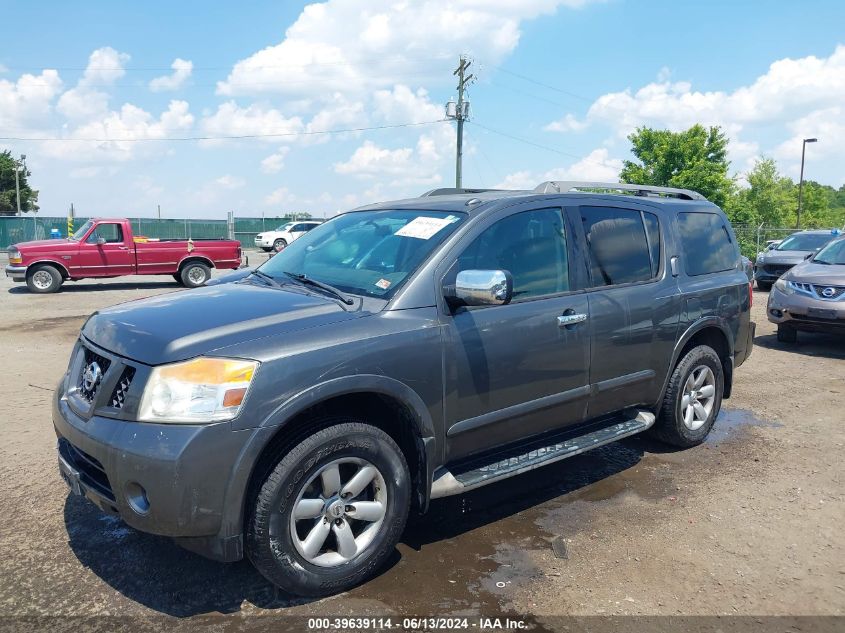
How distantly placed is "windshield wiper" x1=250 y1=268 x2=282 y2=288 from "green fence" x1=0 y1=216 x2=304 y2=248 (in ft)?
108

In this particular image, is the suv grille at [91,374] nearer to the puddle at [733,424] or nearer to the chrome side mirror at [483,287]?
the chrome side mirror at [483,287]

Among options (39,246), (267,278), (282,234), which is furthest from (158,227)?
(267,278)

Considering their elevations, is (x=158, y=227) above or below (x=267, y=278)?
above

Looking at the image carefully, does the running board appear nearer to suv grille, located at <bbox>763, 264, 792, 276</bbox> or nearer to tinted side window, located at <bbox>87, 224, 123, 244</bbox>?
suv grille, located at <bbox>763, 264, 792, 276</bbox>

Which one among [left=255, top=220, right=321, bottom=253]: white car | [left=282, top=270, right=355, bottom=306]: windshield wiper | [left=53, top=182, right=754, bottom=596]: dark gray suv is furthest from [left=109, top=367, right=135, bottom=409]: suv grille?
[left=255, top=220, right=321, bottom=253]: white car

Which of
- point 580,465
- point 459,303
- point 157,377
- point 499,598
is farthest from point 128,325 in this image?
point 580,465

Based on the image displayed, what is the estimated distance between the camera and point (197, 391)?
2754 millimetres

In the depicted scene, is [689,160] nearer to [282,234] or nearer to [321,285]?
[282,234]

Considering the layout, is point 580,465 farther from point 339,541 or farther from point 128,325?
point 128,325

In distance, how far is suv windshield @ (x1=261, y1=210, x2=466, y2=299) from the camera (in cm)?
360

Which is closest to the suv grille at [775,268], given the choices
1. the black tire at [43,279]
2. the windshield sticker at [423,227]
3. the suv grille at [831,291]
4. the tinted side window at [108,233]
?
the suv grille at [831,291]

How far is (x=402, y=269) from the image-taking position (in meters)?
3.57

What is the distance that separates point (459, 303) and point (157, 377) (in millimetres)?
1466

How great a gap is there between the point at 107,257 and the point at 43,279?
146cm
